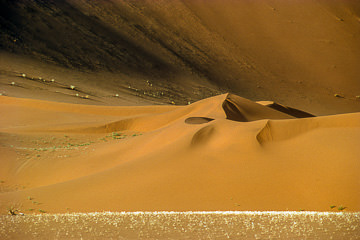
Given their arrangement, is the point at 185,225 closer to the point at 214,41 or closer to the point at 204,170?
the point at 204,170

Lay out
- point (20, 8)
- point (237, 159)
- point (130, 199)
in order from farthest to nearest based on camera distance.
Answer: point (20, 8)
point (237, 159)
point (130, 199)

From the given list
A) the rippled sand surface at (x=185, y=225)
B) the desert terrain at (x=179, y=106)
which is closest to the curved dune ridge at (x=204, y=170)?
the desert terrain at (x=179, y=106)

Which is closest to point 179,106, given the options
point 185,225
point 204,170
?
point 204,170

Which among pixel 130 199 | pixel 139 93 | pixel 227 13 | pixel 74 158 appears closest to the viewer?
pixel 130 199

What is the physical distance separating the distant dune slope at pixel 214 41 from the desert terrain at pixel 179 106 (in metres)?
0.11

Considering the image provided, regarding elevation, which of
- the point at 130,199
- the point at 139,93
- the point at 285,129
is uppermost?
the point at 285,129

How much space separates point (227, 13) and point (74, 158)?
3549 centimetres

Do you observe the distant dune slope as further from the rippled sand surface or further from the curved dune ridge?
the rippled sand surface

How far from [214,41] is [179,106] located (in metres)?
22.7

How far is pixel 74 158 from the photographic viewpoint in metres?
9.90

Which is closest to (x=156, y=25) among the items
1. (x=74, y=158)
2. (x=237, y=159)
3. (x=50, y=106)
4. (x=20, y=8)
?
(x=20, y=8)

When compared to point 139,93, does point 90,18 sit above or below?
above

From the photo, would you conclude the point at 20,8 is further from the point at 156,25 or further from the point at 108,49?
A: the point at 156,25

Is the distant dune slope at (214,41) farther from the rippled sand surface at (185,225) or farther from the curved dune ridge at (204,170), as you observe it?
the rippled sand surface at (185,225)
